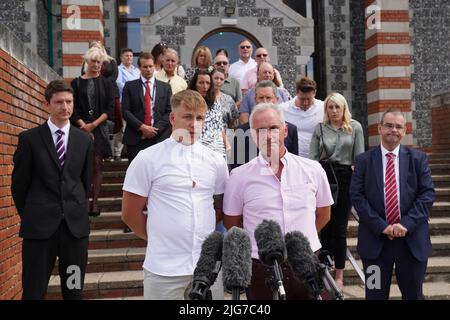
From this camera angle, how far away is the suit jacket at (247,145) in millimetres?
5066

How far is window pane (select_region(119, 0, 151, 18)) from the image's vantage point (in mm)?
13773

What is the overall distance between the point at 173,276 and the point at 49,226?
1.48m

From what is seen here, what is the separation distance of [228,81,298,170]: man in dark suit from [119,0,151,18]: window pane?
942cm

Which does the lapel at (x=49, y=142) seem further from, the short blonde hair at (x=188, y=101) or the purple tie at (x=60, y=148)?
the short blonde hair at (x=188, y=101)

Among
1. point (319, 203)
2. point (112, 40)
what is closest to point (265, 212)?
point (319, 203)

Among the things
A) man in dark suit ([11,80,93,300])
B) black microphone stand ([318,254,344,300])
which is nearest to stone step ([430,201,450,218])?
man in dark suit ([11,80,93,300])

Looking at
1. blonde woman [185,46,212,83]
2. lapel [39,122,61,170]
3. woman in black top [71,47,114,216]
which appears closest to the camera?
lapel [39,122,61,170]

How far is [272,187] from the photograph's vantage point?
2805 millimetres

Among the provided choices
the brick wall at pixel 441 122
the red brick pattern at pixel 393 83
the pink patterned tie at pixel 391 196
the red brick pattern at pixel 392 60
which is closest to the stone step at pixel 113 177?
the pink patterned tie at pixel 391 196

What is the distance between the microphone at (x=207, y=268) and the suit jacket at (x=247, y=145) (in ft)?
9.29

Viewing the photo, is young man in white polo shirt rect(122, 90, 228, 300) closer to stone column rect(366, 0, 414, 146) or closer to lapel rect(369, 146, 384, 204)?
lapel rect(369, 146, 384, 204)

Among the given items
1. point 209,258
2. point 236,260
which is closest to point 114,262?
point 209,258

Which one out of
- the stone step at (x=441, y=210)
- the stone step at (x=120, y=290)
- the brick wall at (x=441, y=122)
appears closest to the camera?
the stone step at (x=120, y=290)

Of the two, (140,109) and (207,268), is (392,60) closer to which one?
(140,109)
